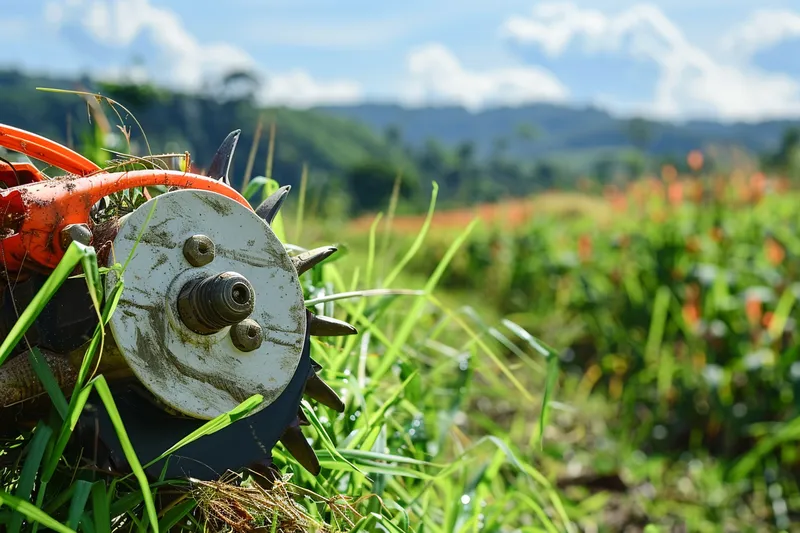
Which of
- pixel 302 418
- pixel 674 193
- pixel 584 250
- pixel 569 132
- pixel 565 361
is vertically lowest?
pixel 569 132

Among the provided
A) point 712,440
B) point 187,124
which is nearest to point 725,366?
point 712,440

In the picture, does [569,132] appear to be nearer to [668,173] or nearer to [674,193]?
[668,173]

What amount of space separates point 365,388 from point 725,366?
293 cm

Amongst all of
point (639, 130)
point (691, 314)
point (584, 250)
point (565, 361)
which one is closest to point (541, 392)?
point (565, 361)

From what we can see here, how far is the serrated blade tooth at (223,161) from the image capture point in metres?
1.21

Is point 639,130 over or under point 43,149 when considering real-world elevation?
under

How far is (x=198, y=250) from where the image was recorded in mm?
1020

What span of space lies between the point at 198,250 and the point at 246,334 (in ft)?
0.38

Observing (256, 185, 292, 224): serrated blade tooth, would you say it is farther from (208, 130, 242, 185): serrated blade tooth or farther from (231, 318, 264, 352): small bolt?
(231, 318, 264, 352): small bolt

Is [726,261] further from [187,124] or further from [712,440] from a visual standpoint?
[187,124]

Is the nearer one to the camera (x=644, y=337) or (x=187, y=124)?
(x=644, y=337)

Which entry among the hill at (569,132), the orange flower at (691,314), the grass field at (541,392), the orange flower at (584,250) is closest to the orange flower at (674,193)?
the grass field at (541,392)

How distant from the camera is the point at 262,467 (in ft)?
3.63

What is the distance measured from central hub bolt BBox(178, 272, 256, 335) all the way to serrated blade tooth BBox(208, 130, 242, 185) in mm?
242
